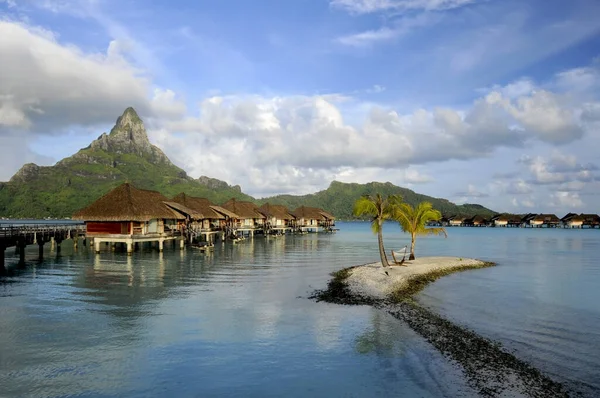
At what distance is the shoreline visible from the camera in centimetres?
1172

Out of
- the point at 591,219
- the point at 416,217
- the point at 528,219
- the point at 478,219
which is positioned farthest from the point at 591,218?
the point at 416,217

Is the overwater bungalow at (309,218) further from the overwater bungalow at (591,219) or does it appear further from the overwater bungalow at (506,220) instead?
the overwater bungalow at (591,219)

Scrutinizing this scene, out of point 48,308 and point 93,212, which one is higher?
point 93,212

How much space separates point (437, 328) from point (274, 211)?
245ft

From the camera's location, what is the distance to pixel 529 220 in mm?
172750

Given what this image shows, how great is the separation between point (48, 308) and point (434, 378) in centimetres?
1792

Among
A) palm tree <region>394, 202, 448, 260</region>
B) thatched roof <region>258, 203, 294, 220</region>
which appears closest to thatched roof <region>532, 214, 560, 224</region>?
thatched roof <region>258, 203, 294, 220</region>

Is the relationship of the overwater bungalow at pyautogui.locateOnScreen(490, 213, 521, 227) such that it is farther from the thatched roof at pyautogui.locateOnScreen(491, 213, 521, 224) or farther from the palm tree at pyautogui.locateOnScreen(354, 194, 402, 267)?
the palm tree at pyautogui.locateOnScreen(354, 194, 402, 267)

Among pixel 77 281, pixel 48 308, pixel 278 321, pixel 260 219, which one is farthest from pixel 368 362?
pixel 260 219

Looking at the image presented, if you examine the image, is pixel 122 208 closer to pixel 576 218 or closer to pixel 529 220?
pixel 576 218

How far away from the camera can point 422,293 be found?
25.3 meters

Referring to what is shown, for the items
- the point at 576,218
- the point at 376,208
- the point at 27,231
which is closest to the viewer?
the point at 376,208

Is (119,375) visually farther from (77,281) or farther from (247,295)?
(77,281)

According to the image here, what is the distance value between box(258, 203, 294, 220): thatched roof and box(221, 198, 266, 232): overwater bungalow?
1.67 meters
